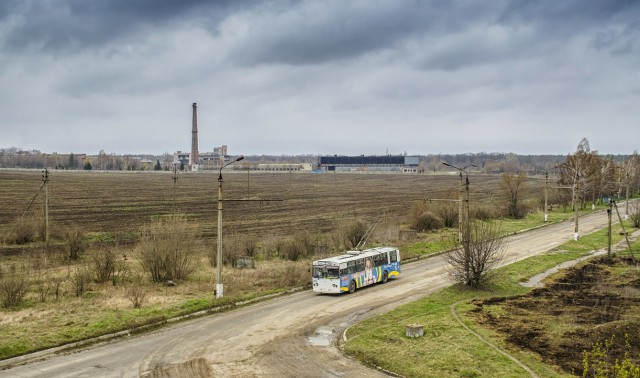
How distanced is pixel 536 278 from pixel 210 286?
2315cm

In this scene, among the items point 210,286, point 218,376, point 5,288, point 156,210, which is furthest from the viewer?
point 156,210

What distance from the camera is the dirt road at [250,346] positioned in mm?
23078

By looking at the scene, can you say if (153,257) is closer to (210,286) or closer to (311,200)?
(210,286)

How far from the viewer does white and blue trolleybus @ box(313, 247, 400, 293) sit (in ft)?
122

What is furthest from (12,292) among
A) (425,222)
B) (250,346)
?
(425,222)

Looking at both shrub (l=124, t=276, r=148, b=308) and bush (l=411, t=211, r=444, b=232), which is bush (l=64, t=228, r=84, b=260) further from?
bush (l=411, t=211, r=444, b=232)

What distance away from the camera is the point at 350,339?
2744 centimetres

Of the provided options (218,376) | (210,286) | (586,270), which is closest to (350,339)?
(218,376)

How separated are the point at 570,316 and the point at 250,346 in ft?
54.1

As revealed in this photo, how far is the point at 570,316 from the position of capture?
3041 centimetres

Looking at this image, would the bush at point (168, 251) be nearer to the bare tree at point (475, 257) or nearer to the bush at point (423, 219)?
the bare tree at point (475, 257)

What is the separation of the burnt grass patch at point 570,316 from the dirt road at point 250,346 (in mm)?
6608

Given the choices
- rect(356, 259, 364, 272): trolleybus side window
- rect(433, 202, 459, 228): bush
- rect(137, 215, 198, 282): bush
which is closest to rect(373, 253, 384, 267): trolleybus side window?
rect(356, 259, 364, 272): trolleybus side window

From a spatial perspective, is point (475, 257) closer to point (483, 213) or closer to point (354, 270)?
point (354, 270)
